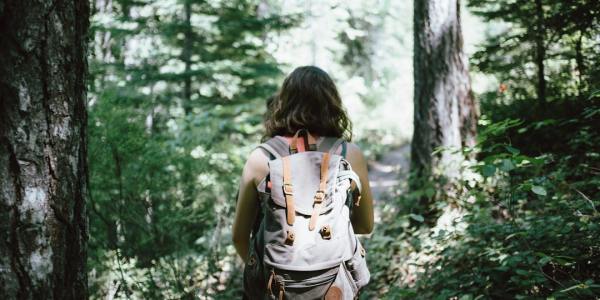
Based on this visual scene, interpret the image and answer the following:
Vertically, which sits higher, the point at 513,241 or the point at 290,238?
the point at 290,238

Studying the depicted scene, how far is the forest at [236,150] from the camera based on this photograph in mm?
1889

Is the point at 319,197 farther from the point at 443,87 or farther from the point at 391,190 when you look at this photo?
the point at 391,190

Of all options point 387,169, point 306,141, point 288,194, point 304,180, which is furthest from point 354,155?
point 387,169

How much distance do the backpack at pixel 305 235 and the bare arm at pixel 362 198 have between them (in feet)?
0.44

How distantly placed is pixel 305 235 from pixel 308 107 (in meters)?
0.70

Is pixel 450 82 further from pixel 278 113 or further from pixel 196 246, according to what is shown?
pixel 196 246

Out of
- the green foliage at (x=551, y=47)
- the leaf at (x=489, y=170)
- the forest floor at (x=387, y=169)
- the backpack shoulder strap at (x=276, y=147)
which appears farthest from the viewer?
the forest floor at (x=387, y=169)

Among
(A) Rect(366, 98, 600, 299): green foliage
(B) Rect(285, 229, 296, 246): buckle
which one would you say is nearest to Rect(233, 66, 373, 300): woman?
(B) Rect(285, 229, 296, 246): buckle

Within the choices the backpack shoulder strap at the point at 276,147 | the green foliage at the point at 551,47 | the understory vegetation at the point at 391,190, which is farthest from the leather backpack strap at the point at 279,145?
the green foliage at the point at 551,47

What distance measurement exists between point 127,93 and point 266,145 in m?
6.31

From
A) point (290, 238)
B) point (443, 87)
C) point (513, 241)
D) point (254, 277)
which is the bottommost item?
point (513, 241)

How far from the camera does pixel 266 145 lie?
242cm

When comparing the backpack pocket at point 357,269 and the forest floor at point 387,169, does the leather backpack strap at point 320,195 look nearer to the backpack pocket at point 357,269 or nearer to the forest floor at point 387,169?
the backpack pocket at point 357,269

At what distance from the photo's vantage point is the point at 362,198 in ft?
8.57
